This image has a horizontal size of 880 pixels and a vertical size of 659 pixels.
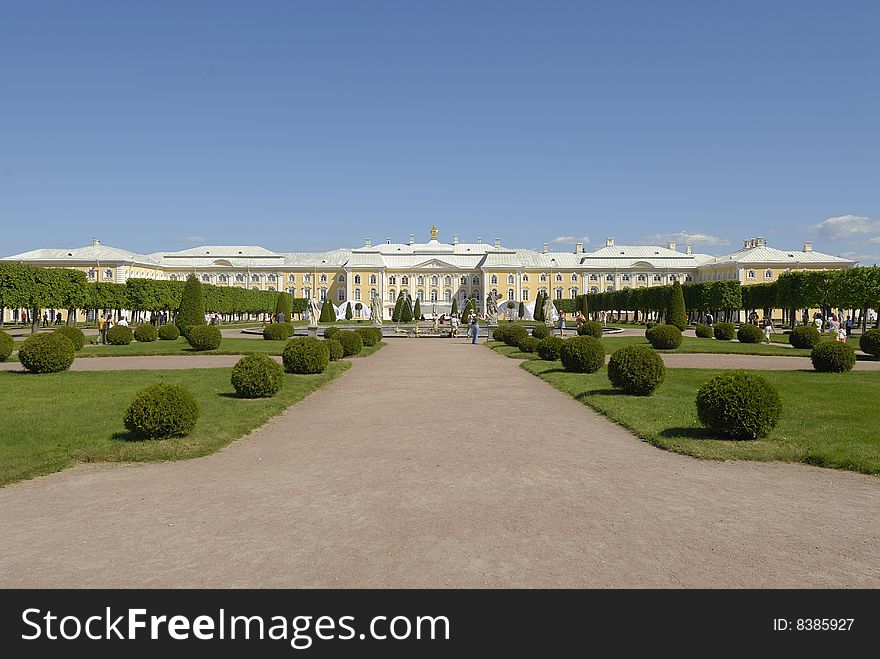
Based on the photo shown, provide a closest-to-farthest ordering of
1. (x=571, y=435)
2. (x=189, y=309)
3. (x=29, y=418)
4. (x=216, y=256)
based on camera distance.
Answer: (x=571, y=435) < (x=29, y=418) < (x=189, y=309) < (x=216, y=256)

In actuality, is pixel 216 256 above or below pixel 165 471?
above

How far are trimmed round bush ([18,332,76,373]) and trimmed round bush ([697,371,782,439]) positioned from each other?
1530 centimetres

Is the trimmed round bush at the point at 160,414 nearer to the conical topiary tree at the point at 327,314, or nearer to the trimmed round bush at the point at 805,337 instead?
the trimmed round bush at the point at 805,337

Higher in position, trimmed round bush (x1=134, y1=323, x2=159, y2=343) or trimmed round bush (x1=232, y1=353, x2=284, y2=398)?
trimmed round bush (x1=232, y1=353, x2=284, y2=398)

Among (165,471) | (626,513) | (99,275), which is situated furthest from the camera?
(99,275)

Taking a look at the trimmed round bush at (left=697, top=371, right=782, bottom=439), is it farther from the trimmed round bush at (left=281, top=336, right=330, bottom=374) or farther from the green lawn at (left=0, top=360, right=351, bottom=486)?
the trimmed round bush at (left=281, top=336, right=330, bottom=374)

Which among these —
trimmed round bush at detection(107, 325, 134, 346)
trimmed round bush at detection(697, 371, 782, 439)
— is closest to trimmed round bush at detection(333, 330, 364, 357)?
trimmed round bush at detection(107, 325, 134, 346)

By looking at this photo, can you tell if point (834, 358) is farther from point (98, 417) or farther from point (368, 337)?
point (368, 337)

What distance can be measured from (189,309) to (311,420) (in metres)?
22.1

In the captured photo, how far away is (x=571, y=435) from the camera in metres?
9.37

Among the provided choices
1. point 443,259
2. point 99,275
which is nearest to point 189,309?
point 99,275

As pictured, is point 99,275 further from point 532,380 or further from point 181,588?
point 181,588

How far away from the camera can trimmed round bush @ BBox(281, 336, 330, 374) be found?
55.2ft

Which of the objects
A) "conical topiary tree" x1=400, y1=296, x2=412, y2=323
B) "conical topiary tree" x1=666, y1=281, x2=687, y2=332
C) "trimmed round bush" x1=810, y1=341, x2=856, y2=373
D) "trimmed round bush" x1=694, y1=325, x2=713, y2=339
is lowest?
"conical topiary tree" x1=400, y1=296, x2=412, y2=323
